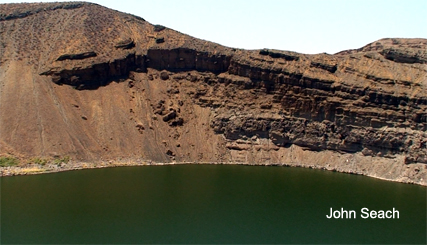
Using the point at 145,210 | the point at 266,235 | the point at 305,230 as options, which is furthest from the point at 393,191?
the point at 145,210

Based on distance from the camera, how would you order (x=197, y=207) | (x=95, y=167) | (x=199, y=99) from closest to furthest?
(x=197, y=207) < (x=95, y=167) < (x=199, y=99)

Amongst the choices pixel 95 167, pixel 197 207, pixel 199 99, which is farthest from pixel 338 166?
pixel 95 167

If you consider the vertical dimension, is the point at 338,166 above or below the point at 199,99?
below

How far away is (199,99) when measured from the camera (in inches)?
3408

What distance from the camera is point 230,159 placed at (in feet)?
257

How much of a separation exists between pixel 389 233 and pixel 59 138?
48.2 meters

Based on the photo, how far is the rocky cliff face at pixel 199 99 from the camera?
72188 mm

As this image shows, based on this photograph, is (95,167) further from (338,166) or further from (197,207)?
(338,166)

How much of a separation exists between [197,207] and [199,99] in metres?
40.8

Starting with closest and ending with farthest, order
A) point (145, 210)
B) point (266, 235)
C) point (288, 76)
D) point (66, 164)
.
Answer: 1. point (266, 235)
2. point (145, 210)
3. point (66, 164)
4. point (288, 76)

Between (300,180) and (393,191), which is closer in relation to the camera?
(393,191)

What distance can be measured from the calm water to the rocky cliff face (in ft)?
28.5

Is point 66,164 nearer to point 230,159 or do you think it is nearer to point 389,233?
point 230,159

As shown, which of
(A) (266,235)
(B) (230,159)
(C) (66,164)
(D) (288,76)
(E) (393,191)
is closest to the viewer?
(A) (266,235)
